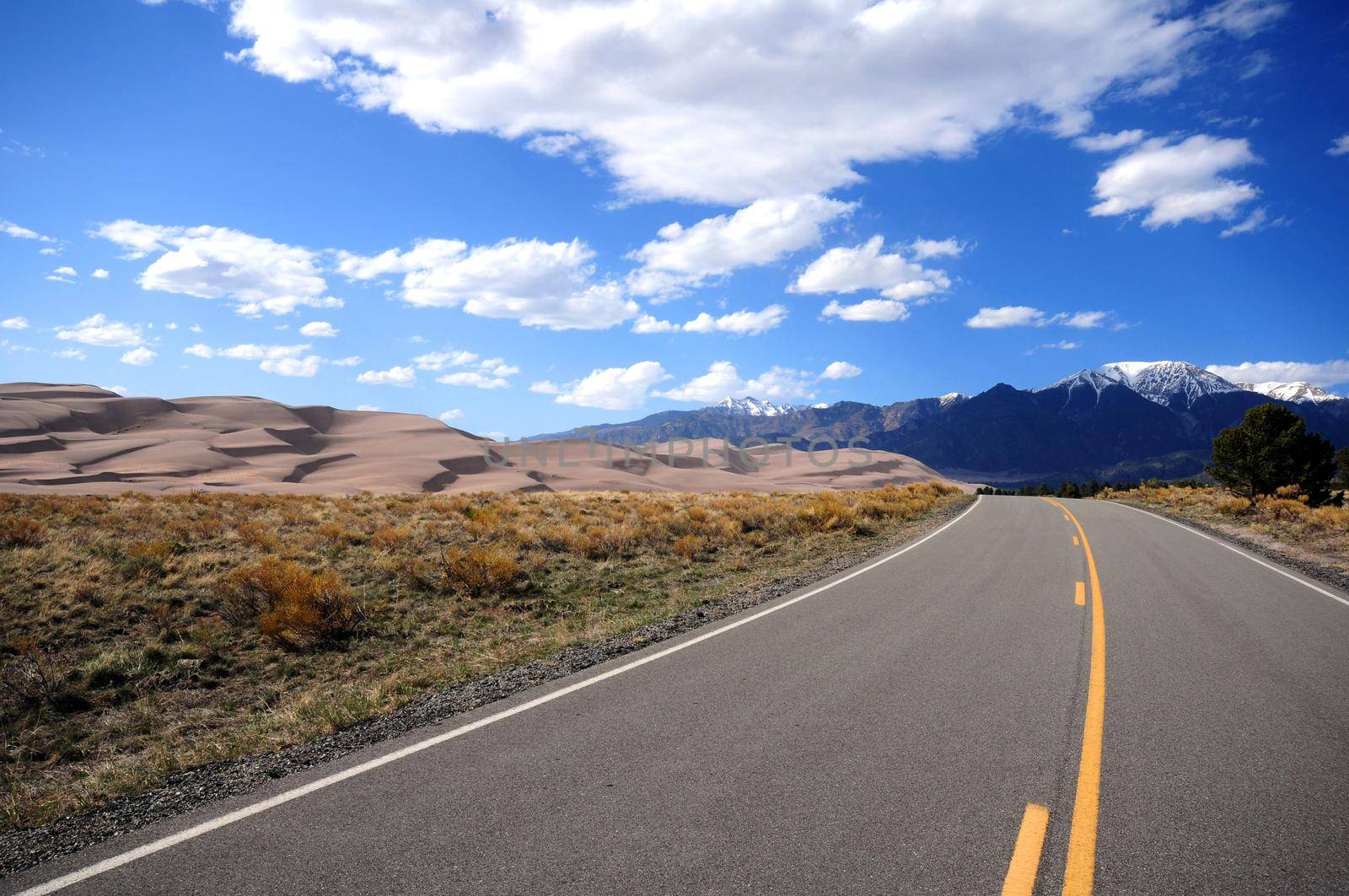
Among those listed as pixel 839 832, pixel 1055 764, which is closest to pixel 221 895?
pixel 839 832

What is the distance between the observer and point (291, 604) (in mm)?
9992

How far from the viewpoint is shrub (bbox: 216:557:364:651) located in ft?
31.8

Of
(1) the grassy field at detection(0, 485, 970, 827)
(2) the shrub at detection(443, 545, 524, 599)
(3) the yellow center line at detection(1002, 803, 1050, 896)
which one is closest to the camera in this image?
(3) the yellow center line at detection(1002, 803, 1050, 896)

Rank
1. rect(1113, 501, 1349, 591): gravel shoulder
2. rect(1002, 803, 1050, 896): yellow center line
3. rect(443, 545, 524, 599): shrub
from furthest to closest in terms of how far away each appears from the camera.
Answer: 1. rect(1113, 501, 1349, 591): gravel shoulder
2. rect(443, 545, 524, 599): shrub
3. rect(1002, 803, 1050, 896): yellow center line

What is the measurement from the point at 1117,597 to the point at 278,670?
12.2 meters

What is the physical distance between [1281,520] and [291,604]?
2919 cm

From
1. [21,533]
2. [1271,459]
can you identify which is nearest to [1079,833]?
[21,533]

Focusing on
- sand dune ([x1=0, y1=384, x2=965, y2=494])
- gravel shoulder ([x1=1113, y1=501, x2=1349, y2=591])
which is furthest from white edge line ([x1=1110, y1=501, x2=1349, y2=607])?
sand dune ([x1=0, y1=384, x2=965, y2=494])

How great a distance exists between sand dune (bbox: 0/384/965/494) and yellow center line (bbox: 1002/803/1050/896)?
62.0m

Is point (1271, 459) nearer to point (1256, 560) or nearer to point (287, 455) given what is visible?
point (1256, 560)

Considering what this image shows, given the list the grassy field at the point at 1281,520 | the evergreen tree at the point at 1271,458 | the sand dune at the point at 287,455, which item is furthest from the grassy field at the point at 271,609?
the sand dune at the point at 287,455

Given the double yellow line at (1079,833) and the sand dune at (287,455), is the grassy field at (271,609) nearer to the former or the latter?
the double yellow line at (1079,833)

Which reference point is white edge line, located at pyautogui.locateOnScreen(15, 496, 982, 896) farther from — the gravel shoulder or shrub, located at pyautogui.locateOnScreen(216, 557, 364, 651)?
the gravel shoulder

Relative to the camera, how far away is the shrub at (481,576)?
12.3 metres
